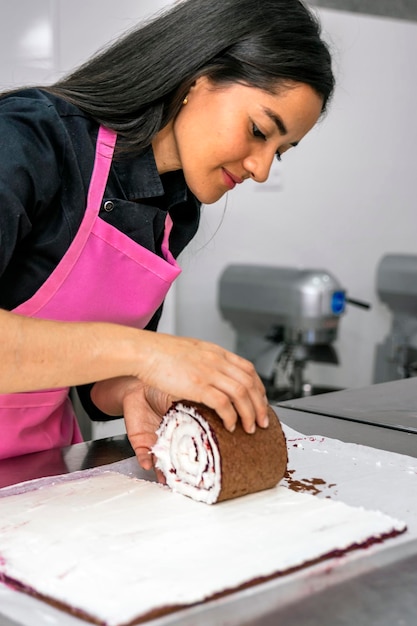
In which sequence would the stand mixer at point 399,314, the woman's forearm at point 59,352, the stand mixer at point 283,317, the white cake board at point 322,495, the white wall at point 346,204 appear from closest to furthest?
the white cake board at point 322,495 → the woman's forearm at point 59,352 → the stand mixer at point 283,317 → the white wall at point 346,204 → the stand mixer at point 399,314

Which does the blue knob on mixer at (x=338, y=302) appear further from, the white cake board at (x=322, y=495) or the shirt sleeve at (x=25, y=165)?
the shirt sleeve at (x=25, y=165)

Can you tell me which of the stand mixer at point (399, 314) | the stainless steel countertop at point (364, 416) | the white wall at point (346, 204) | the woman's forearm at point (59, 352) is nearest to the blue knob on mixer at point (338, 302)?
the white wall at point (346, 204)

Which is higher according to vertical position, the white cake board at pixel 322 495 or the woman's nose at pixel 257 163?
the woman's nose at pixel 257 163

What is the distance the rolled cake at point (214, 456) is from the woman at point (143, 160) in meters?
0.02

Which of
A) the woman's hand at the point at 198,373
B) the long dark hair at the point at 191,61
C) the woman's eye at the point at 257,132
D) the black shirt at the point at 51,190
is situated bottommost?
the woman's hand at the point at 198,373

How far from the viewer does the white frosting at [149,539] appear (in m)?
0.80

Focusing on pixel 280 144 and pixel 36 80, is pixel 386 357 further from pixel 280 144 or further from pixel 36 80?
pixel 280 144

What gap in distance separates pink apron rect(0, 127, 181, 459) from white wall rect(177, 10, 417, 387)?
1.64 m

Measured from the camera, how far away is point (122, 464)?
1.25 metres

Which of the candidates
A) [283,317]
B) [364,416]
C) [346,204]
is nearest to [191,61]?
[364,416]

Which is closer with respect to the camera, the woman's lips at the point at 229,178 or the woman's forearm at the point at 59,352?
the woman's forearm at the point at 59,352

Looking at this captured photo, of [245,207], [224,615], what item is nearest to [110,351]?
[224,615]

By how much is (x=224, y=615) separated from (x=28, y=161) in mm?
569

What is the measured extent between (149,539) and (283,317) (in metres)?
1.95
